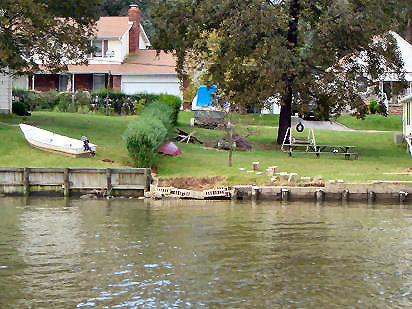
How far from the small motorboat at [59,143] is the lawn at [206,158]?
15.8 inches

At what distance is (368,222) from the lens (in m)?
25.2

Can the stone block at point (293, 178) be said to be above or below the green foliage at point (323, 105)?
below

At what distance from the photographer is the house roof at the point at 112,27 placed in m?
70.7

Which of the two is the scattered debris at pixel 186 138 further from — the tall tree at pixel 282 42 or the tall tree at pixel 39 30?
the tall tree at pixel 39 30

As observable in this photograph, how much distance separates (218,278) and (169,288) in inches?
51.6

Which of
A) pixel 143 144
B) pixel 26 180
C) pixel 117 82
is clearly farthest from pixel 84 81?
pixel 26 180

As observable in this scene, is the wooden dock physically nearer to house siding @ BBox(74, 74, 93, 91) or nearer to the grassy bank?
the grassy bank

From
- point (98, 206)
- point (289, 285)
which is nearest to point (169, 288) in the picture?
point (289, 285)

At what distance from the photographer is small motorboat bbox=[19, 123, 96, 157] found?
35.8 m

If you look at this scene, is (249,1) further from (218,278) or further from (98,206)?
(218,278)

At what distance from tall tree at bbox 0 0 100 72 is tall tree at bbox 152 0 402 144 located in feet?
13.9

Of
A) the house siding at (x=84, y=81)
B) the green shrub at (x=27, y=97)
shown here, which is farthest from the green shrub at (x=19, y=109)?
the house siding at (x=84, y=81)

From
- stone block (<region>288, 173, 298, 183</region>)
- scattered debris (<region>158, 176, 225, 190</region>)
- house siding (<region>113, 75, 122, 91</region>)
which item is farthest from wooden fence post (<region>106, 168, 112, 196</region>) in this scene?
house siding (<region>113, 75, 122, 91</region>)

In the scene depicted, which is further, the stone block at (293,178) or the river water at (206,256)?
the stone block at (293,178)
